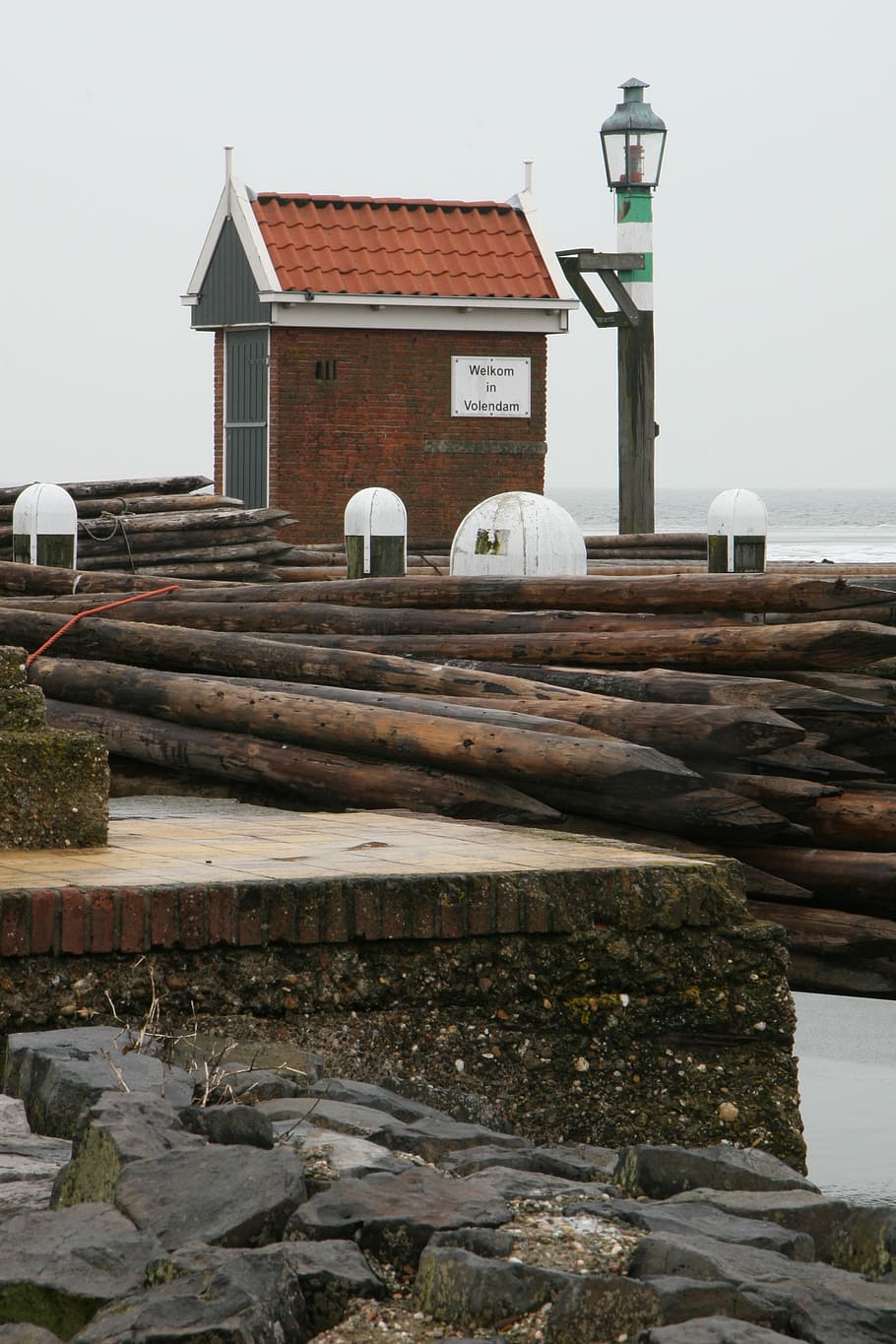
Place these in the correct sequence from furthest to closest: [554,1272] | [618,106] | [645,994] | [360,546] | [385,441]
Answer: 1. [385,441]
2. [618,106]
3. [360,546]
4. [645,994]
5. [554,1272]

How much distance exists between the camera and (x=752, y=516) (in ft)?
40.0

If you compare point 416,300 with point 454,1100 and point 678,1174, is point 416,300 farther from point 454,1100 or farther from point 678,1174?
point 678,1174

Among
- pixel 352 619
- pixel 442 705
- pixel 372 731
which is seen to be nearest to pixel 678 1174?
pixel 372 731

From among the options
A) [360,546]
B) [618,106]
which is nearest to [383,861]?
[360,546]

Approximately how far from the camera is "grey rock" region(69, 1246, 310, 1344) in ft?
8.09

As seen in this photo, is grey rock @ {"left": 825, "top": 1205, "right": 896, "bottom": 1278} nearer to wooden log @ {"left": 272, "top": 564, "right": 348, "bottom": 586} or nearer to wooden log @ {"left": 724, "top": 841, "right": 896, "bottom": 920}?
wooden log @ {"left": 724, "top": 841, "right": 896, "bottom": 920}

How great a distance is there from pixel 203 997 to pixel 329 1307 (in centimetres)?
190

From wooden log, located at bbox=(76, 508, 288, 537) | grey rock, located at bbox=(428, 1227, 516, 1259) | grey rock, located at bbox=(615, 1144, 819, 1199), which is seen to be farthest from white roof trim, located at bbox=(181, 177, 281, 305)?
grey rock, located at bbox=(428, 1227, 516, 1259)

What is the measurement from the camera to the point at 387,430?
21.0m

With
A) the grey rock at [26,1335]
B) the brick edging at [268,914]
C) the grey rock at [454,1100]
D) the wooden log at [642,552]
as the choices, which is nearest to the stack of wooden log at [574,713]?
the brick edging at [268,914]

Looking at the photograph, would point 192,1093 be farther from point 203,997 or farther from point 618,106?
point 618,106

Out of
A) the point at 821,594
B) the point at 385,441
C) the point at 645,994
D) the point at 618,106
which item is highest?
the point at 618,106

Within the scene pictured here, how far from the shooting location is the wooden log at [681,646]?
23.1ft

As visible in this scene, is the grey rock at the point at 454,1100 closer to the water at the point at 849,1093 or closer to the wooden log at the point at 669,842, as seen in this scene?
the water at the point at 849,1093
